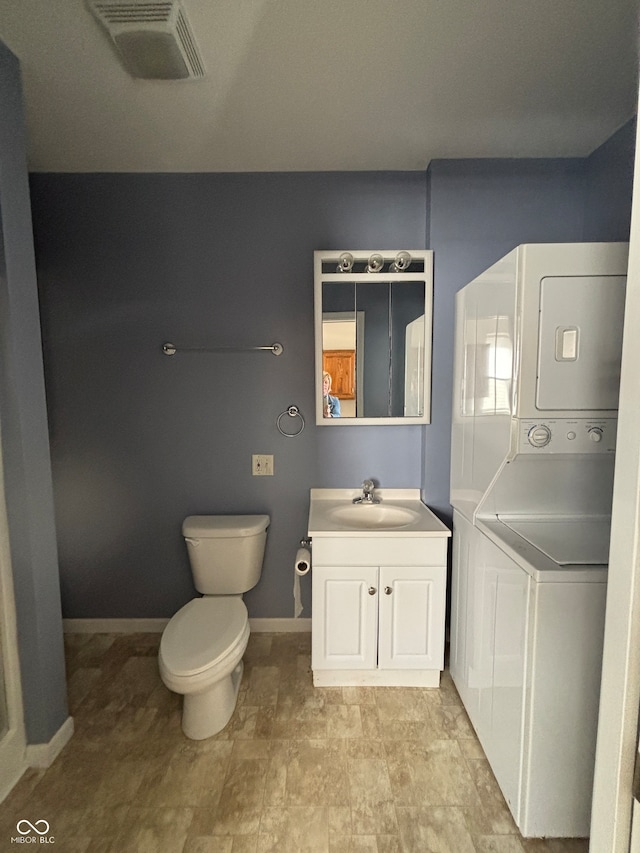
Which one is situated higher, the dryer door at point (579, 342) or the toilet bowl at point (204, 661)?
the dryer door at point (579, 342)

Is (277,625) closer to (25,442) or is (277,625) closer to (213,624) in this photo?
(213,624)

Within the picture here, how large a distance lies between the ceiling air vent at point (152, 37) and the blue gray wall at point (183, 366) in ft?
2.26

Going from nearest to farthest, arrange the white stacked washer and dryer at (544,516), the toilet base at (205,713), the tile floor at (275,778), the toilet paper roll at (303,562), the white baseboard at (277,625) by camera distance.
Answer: the white stacked washer and dryer at (544,516), the tile floor at (275,778), the toilet base at (205,713), the toilet paper roll at (303,562), the white baseboard at (277,625)

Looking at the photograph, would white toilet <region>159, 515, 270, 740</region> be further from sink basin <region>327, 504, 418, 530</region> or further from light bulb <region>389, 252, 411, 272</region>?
light bulb <region>389, 252, 411, 272</region>

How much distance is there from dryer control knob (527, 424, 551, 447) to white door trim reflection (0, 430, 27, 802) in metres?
1.83

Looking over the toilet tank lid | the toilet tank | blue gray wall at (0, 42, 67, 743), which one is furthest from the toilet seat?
blue gray wall at (0, 42, 67, 743)

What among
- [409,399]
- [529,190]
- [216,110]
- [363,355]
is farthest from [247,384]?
[529,190]

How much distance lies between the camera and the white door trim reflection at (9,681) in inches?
55.7

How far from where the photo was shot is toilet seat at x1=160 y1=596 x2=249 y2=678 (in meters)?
1.49

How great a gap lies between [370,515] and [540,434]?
1.02 metres

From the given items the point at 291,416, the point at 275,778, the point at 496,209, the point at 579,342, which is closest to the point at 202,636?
the point at 275,778

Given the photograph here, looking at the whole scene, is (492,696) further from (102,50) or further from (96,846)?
(102,50)
